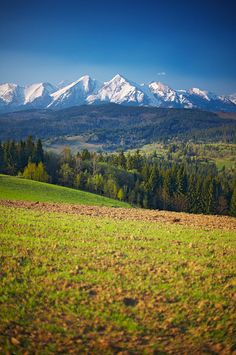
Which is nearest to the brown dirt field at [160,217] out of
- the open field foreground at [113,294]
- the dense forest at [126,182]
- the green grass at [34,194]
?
the open field foreground at [113,294]

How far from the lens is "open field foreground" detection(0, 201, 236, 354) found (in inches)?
321

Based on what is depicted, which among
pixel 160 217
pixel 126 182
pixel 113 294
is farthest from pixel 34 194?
pixel 126 182

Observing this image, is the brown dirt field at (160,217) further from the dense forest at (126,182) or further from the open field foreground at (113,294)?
the dense forest at (126,182)

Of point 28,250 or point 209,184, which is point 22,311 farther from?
point 209,184

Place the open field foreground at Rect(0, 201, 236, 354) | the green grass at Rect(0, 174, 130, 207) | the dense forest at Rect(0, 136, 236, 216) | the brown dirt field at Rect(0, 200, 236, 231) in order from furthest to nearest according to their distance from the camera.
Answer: the dense forest at Rect(0, 136, 236, 216) < the green grass at Rect(0, 174, 130, 207) < the brown dirt field at Rect(0, 200, 236, 231) < the open field foreground at Rect(0, 201, 236, 354)

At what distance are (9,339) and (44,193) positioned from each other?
3841 cm

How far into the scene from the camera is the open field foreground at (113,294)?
8156mm

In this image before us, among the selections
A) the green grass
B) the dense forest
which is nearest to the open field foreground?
the green grass

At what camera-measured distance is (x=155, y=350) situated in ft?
26.0

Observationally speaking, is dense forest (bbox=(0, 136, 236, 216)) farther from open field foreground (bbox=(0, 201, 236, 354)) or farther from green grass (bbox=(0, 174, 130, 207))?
open field foreground (bbox=(0, 201, 236, 354))

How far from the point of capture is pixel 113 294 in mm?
10352

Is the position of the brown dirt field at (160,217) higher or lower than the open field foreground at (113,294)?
lower

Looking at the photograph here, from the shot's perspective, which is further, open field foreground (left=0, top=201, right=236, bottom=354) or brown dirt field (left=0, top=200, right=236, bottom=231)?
brown dirt field (left=0, top=200, right=236, bottom=231)

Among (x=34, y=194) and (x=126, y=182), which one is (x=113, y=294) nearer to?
(x=34, y=194)
